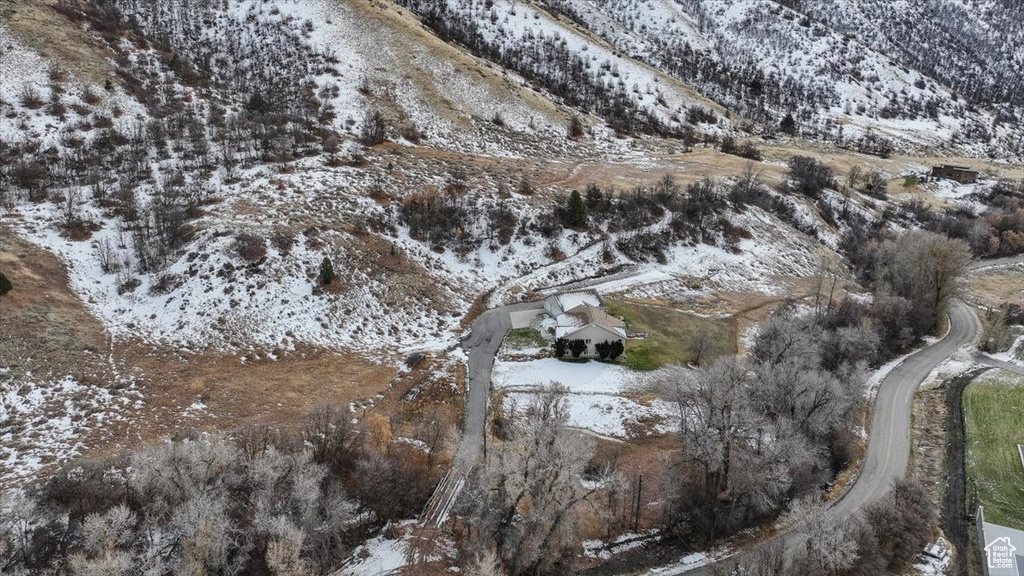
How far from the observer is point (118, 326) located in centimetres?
4419

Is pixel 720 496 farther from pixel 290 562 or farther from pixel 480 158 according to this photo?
pixel 480 158

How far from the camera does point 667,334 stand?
5753cm

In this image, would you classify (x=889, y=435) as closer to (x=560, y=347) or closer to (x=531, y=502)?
(x=560, y=347)

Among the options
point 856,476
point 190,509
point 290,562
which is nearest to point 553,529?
point 290,562

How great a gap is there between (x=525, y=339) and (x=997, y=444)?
128ft

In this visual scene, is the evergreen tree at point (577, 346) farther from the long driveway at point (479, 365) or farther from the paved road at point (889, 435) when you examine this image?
the paved road at point (889, 435)

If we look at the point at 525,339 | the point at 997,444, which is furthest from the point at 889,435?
the point at 525,339

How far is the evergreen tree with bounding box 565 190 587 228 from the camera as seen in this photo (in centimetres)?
6944

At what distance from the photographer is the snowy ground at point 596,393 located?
45125 millimetres

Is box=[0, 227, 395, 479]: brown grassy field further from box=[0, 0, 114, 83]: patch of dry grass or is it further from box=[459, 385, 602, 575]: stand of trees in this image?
box=[0, 0, 114, 83]: patch of dry grass

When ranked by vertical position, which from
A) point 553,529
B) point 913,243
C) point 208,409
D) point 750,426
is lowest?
point 208,409

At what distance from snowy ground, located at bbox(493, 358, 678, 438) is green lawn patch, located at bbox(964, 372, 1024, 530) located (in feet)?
73.3

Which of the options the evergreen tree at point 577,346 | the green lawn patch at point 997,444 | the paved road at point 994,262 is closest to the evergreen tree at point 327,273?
the evergreen tree at point 577,346

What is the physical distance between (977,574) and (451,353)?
38.5 meters
